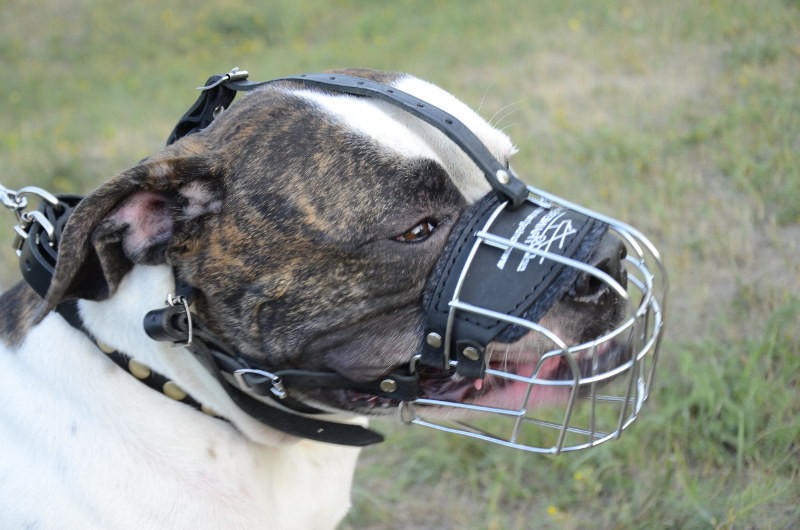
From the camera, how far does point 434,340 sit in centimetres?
180

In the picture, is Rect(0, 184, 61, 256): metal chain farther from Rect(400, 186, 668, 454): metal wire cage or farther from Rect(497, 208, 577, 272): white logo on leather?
Rect(497, 208, 577, 272): white logo on leather

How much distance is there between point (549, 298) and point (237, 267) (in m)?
0.76

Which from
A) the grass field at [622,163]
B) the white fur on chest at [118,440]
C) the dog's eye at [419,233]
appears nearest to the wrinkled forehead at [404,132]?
the dog's eye at [419,233]

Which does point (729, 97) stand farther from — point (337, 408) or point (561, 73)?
point (337, 408)

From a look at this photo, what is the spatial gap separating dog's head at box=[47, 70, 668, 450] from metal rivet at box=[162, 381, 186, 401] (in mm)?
195

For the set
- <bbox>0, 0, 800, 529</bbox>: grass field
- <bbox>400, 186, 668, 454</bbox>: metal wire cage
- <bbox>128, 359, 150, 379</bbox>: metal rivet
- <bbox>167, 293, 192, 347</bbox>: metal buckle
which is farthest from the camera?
<bbox>0, 0, 800, 529</bbox>: grass field

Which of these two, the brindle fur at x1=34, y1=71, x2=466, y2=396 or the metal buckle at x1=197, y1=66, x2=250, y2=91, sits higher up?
the metal buckle at x1=197, y1=66, x2=250, y2=91

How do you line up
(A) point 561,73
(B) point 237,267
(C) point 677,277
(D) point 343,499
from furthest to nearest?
1. (A) point 561,73
2. (C) point 677,277
3. (D) point 343,499
4. (B) point 237,267

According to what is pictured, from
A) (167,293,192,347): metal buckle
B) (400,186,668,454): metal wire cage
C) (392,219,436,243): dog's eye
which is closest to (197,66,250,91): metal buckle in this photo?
(167,293,192,347): metal buckle

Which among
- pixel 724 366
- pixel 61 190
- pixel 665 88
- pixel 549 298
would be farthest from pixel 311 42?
pixel 549 298

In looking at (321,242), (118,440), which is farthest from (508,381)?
(118,440)

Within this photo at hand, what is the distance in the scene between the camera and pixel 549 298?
1730 mm

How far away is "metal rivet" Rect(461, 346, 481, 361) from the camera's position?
1771 millimetres

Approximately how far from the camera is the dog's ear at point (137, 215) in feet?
5.89
